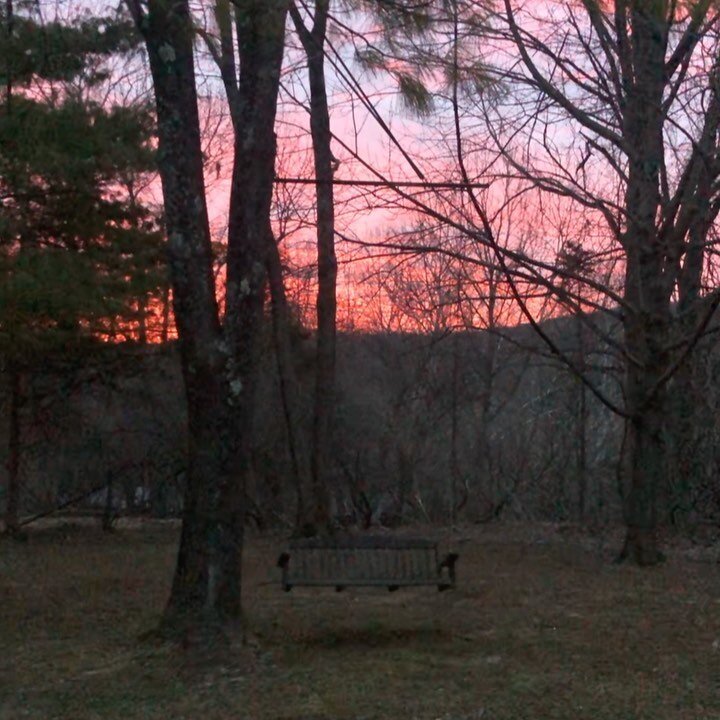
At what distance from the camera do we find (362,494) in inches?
867

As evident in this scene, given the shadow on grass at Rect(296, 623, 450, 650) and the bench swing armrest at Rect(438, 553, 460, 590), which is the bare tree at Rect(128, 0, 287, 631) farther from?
the bench swing armrest at Rect(438, 553, 460, 590)

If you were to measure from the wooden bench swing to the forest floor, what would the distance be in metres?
0.42

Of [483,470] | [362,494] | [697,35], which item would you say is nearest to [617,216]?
[697,35]

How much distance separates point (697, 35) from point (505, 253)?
3.33 m

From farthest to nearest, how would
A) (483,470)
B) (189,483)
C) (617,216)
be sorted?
(483,470), (617,216), (189,483)

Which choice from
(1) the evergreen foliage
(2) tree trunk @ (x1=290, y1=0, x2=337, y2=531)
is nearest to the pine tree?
(1) the evergreen foliage

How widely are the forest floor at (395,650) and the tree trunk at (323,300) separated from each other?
3843 mm

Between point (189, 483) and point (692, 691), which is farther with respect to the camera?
point (189, 483)

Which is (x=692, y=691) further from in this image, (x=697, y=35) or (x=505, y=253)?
(x=697, y=35)

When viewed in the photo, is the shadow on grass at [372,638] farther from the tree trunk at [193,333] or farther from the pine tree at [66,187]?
→ the pine tree at [66,187]

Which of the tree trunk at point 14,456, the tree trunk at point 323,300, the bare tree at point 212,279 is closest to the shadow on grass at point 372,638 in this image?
the bare tree at point 212,279

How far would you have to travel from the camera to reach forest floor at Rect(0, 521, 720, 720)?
7.21 meters

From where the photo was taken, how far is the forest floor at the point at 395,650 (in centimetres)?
721

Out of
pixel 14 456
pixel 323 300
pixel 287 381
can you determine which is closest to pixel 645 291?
pixel 323 300
